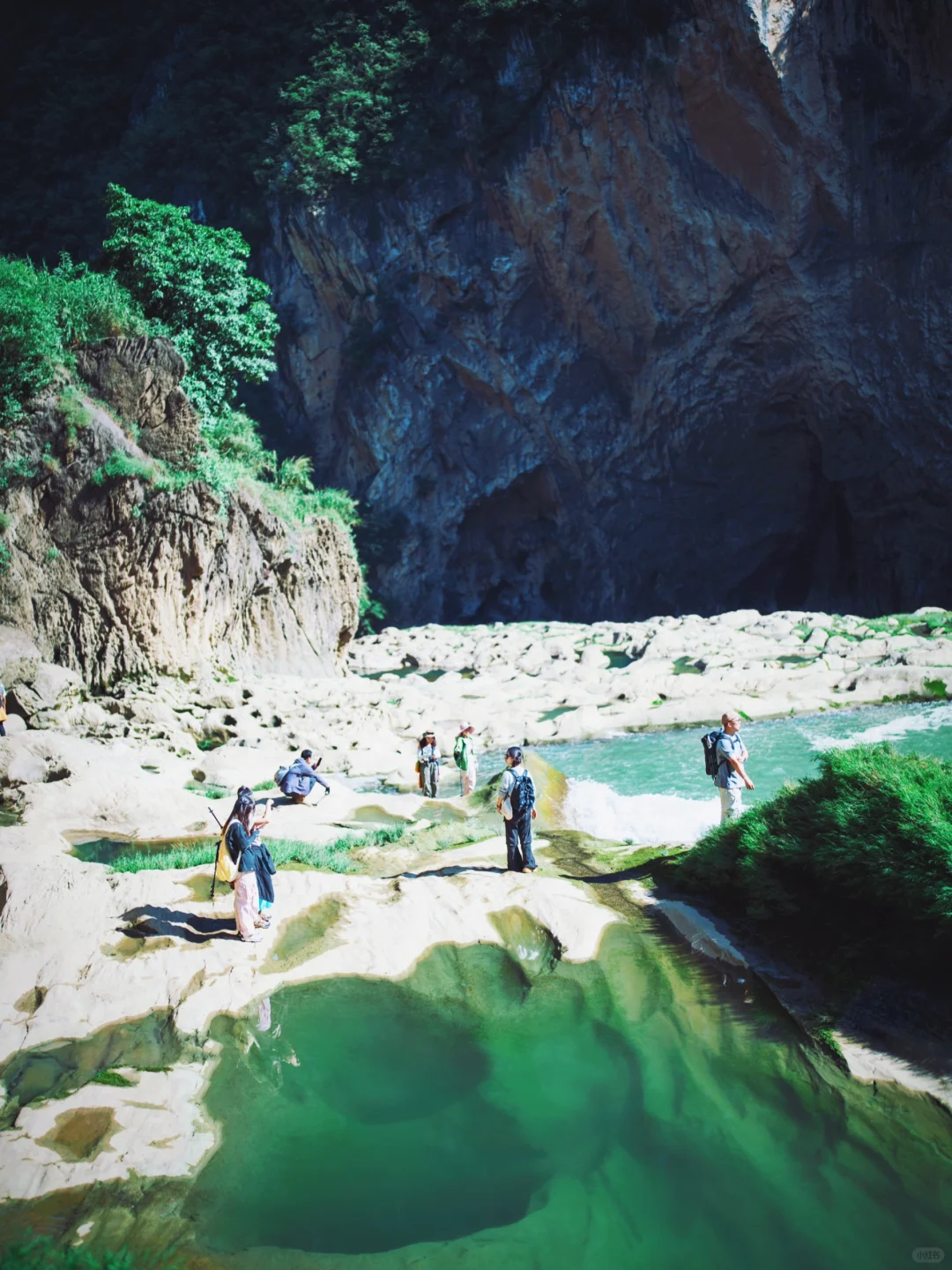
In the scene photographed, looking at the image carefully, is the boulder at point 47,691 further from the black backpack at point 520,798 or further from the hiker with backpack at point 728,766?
the hiker with backpack at point 728,766

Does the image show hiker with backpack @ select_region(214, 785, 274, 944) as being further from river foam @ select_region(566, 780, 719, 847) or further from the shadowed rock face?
the shadowed rock face

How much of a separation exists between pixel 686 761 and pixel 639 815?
14.4 ft

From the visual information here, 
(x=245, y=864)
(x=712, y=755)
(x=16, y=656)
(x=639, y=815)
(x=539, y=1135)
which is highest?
(x=16, y=656)

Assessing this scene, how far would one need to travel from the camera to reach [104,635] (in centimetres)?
1858

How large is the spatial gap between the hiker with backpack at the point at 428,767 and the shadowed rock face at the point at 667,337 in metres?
28.2

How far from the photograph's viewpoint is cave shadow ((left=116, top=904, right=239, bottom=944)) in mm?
7551

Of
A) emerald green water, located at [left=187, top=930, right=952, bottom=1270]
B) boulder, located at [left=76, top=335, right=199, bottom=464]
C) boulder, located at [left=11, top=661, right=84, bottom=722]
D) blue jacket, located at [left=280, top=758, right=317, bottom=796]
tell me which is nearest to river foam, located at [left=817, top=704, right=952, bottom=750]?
blue jacket, located at [left=280, top=758, right=317, bottom=796]

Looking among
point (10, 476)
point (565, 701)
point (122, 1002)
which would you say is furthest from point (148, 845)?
point (565, 701)

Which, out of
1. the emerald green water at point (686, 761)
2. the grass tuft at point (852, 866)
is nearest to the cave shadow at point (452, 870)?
the grass tuft at point (852, 866)

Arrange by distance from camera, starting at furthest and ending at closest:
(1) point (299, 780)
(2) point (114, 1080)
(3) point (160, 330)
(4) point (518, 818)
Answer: (3) point (160, 330) → (1) point (299, 780) → (4) point (518, 818) → (2) point (114, 1080)

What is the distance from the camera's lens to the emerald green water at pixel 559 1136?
169 inches

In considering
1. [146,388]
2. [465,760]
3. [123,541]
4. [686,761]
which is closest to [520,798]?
[465,760]

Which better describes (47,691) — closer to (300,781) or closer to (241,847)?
(300,781)

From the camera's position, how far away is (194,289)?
23.1 m
